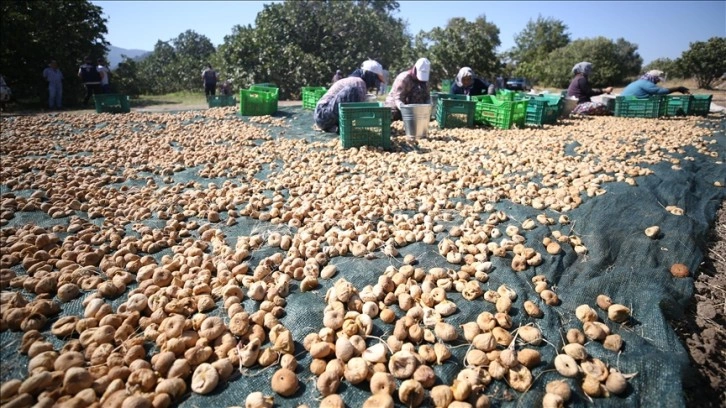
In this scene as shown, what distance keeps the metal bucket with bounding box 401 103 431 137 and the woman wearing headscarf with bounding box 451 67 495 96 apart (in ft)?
9.08

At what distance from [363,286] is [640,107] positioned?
29.1 feet

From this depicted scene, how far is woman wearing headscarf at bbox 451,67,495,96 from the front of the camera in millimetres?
7336

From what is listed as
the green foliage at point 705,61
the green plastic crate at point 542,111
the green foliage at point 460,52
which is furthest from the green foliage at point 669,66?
the green plastic crate at point 542,111

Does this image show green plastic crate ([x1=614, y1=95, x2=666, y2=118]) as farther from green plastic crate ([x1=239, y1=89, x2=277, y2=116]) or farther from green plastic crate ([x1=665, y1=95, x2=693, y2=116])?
green plastic crate ([x1=239, y1=89, x2=277, y2=116])

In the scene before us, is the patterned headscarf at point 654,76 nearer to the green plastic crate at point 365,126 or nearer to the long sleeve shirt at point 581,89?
the long sleeve shirt at point 581,89

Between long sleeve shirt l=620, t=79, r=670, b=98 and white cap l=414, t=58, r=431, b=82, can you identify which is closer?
white cap l=414, t=58, r=431, b=82

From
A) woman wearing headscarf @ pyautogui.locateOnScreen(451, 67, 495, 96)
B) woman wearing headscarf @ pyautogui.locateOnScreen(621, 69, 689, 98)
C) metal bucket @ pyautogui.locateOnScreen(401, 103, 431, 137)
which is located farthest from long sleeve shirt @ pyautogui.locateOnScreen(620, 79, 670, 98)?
metal bucket @ pyautogui.locateOnScreen(401, 103, 431, 137)

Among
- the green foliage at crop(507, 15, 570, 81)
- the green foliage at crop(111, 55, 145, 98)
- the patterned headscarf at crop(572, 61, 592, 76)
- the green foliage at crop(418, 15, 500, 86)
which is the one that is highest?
the green foliage at crop(507, 15, 570, 81)

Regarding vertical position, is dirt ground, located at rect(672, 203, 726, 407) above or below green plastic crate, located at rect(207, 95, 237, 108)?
below

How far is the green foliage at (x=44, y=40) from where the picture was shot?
9969 millimetres

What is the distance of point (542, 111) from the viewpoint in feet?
21.9

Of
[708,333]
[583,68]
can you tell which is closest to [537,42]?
[583,68]

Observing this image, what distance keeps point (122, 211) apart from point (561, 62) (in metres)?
26.6

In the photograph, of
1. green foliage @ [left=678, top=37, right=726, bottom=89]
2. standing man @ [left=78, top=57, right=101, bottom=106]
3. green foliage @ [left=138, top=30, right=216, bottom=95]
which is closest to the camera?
standing man @ [left=78, top=57, right=101, bottom=106]
